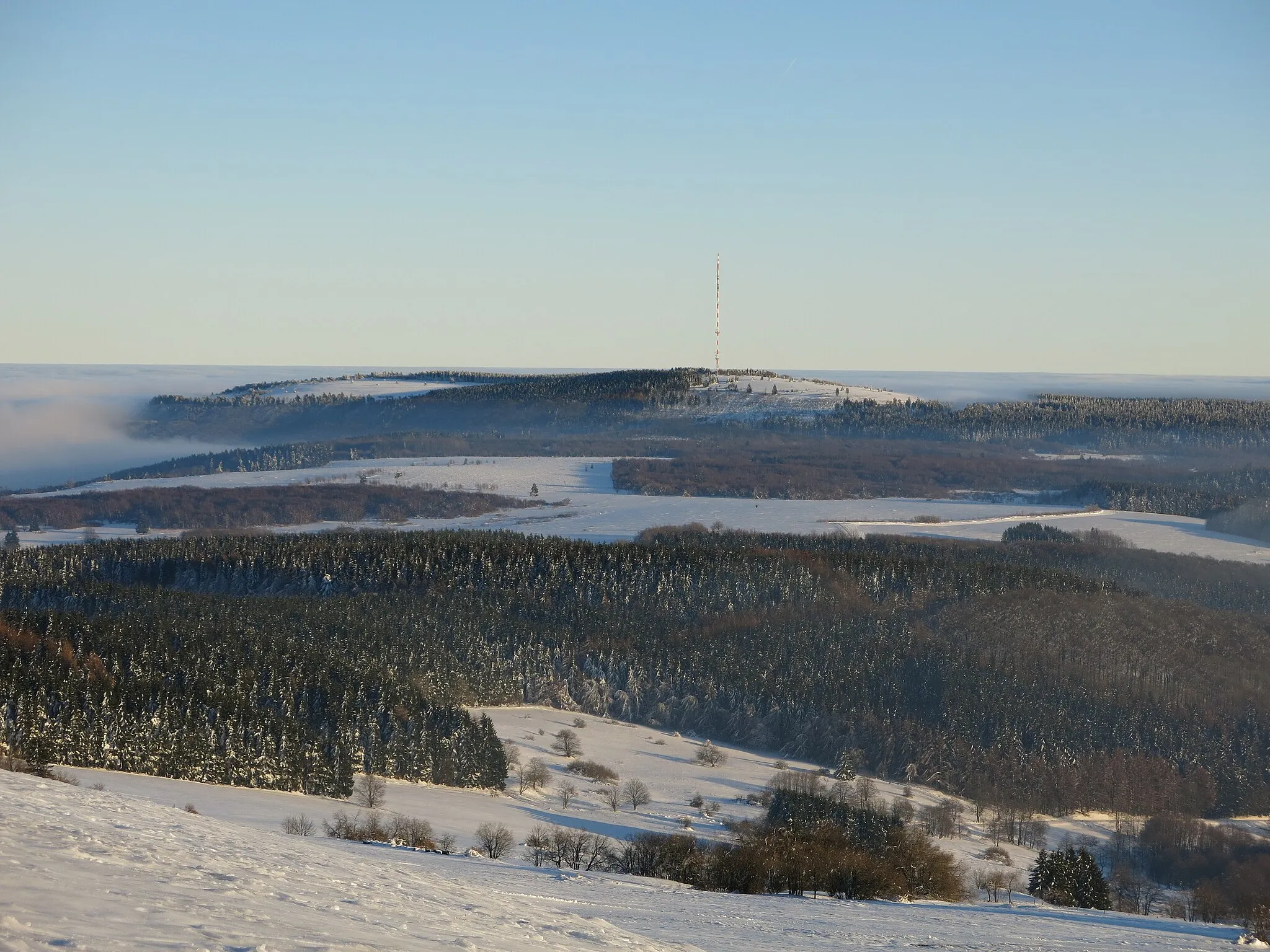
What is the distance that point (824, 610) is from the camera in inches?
6083

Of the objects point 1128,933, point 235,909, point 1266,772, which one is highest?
point 235,909

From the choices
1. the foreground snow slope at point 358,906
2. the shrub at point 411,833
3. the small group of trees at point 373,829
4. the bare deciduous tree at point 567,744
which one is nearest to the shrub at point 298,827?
the small group of trees at point 373,829

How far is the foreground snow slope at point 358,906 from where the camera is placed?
23.5 meters

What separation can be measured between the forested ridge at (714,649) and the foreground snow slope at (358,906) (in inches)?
1189

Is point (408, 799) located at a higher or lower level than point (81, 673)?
lower

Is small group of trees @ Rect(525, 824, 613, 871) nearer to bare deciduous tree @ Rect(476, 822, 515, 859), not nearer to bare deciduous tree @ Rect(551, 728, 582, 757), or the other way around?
bare deciduous tree @ Rect(476, 822, 515, 859)

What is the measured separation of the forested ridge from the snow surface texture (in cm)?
2842

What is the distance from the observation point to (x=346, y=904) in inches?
1109

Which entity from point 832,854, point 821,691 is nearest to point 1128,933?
point 832,854

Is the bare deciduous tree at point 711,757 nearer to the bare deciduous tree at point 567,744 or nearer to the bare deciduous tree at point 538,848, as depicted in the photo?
the bare deciduous tree at point 567,744

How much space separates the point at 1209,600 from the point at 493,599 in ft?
330

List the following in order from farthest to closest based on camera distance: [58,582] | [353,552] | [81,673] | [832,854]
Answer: [353,552] → [58,582] → [81,673] → [832,854]

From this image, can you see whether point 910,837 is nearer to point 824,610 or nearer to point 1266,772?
point 1266,772

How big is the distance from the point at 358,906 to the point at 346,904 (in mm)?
249
